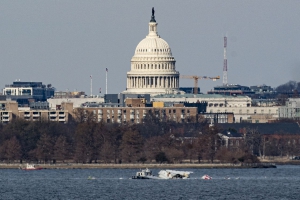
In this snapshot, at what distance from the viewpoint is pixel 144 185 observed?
15075cm

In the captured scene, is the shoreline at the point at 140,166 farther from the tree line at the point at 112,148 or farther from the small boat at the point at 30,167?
the tree line at the point at 112,148

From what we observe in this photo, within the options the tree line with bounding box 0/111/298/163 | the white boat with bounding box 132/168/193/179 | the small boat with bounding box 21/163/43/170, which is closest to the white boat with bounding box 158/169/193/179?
the white boat with bounding box 132/168/193/179

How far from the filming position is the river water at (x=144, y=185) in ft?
458

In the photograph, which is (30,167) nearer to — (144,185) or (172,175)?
(172,175)

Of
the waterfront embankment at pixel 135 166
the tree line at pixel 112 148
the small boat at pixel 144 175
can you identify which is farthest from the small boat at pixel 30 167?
the small boat at pixel 144 175

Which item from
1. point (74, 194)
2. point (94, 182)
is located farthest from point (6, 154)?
point (74, 194)

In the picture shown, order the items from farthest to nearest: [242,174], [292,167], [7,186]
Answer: [292,167] → [242,174] → [7,186]

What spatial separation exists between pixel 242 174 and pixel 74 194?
2766 centimetres

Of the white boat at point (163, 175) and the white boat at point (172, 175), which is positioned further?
the white boat at point (172, 175)

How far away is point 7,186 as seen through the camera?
15025 cm

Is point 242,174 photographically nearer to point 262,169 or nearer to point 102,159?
point 262,169

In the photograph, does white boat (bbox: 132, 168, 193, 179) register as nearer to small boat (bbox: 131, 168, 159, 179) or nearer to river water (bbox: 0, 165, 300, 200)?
small boat (bbox: 131, 168, 159, 179)

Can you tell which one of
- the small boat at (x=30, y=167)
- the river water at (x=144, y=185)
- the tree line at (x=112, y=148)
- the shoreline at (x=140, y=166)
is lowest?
the river water at (x=144, y=185)

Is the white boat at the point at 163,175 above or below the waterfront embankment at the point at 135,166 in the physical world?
below
